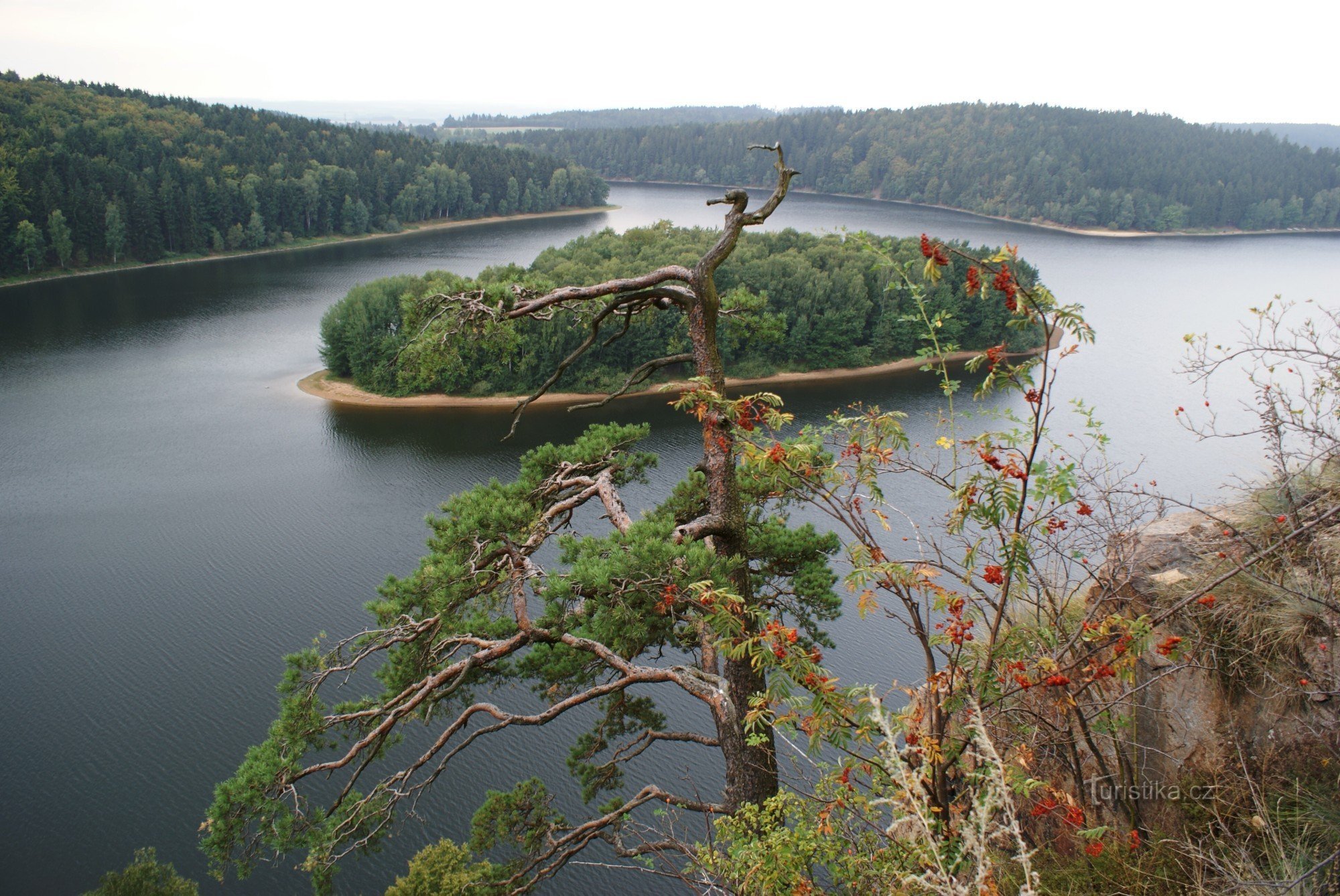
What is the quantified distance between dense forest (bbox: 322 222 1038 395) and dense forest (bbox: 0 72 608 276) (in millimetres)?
27748

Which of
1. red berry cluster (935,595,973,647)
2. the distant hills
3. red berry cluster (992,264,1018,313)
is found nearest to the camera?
red berry cluster (992,264,1018,313)

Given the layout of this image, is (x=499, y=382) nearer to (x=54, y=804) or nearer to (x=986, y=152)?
(x=54, y=804)

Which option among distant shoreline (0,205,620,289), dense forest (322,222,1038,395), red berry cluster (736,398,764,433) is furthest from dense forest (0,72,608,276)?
red berry cluster (736,398,764,433)

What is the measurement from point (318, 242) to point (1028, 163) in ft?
232

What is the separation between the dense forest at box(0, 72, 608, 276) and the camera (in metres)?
53.0

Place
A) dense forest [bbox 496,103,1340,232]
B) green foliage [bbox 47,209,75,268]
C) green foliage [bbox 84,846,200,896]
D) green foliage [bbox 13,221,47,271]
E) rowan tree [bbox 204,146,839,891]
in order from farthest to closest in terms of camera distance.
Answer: dense forest [bbox 496,103,1340,232], green foliage [bbox 47,209,75,268], green foliage [bbox 13,221,47,271], green foliage [bbox 84,846,200,896], rowan tree [bbox 204,146,839,891]

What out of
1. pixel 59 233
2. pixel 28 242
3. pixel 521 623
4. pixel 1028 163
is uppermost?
pixel 1028 163

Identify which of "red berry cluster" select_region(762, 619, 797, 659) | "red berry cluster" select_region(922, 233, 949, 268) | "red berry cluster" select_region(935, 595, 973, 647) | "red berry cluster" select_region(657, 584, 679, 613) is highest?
"red berry cluster" select_region(922, 233, 949, 268)

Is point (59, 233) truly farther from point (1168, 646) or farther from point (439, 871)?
point (1168, 646)

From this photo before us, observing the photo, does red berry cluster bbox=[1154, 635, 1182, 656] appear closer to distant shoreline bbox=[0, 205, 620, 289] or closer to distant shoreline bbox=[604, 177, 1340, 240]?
distant shoreline bbox=[0, 205, 620, 289]

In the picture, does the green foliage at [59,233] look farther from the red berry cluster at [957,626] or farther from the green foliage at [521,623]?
the red berry cluster at [957,626]

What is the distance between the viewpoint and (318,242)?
6800 cm

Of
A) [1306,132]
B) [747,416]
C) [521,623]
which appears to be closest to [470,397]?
[521,623]

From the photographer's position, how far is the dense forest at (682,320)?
115 ft
